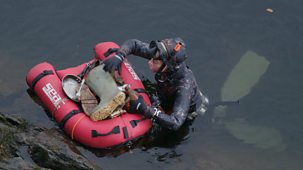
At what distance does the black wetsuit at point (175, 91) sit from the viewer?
28.3 feet

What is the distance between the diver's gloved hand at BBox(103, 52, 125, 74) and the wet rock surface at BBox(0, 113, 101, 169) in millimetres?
1467

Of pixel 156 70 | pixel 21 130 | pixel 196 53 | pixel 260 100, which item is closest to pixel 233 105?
pixel 260 100

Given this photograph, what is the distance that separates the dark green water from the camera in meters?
9.59

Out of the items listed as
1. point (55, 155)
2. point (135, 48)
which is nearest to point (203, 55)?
point (135, 48)

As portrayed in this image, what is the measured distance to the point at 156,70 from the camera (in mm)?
8734

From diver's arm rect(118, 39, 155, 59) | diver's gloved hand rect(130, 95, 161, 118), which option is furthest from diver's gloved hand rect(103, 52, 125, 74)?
diver's gloved hand rect(130, 95, 161, 118)

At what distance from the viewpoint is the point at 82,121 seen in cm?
842

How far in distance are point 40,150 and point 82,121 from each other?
2.82ft

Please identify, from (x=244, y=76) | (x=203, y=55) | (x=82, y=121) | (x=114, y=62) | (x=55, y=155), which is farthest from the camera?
(x=203, y=55)

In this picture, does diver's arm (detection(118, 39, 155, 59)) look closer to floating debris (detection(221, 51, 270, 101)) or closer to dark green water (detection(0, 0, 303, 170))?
dark green water (detection(0, 0, 303, 170))

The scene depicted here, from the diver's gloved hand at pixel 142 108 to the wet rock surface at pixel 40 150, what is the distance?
1188 mm

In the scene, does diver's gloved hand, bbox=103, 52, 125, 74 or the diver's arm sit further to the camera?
the diver's arm

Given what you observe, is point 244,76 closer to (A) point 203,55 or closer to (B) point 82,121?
(A) point 203,55

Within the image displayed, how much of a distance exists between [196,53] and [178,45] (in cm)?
298
